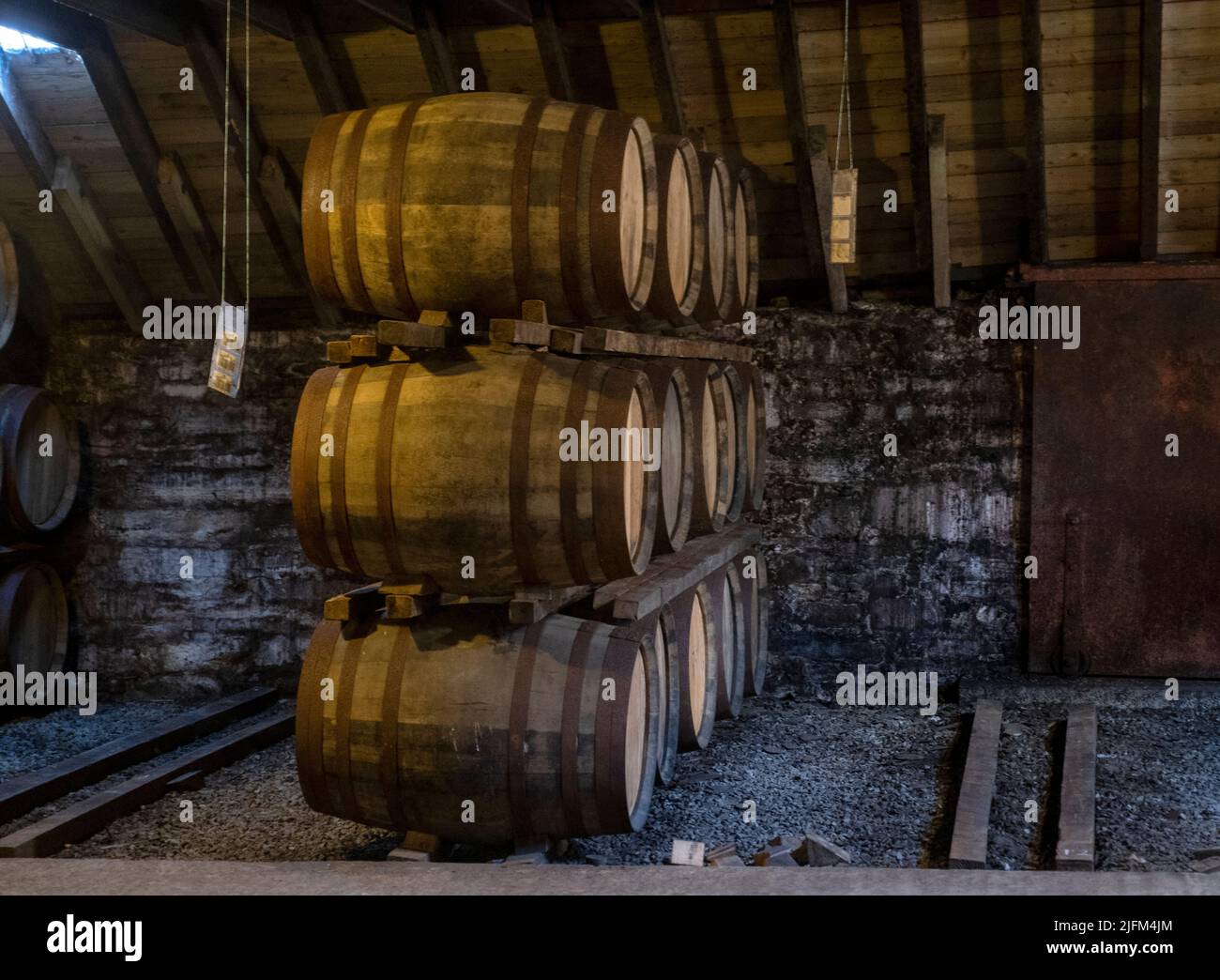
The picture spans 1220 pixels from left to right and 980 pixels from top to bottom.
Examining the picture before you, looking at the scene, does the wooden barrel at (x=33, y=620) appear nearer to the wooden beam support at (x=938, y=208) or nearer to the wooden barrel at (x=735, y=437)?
the wooden barrel at (x=735, y=437)

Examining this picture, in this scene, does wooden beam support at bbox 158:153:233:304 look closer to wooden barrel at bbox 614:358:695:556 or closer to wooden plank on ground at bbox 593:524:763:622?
wooden barrel at bbox 614:358:695:556

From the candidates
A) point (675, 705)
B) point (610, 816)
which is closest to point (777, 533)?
point (675, 705)

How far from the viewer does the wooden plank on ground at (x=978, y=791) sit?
13.2 ft

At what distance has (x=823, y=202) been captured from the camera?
19.9 ft

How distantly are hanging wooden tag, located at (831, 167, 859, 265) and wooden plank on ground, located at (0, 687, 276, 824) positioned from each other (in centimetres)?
361

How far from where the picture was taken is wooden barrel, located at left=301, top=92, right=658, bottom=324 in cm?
372

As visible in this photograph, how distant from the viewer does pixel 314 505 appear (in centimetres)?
375

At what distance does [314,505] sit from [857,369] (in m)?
3.81

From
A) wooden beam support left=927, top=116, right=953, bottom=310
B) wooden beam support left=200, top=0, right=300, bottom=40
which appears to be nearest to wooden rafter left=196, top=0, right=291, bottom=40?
wooden beam support left=200, top=0, right=300, bottom=40

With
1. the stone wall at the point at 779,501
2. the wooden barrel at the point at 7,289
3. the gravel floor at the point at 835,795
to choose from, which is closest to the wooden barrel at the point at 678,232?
the gravel floor at the point at 835,795

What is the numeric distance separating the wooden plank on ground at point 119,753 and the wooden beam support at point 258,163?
212 centimetres

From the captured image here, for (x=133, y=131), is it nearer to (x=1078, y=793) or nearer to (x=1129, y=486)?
(x=1078, y=793)

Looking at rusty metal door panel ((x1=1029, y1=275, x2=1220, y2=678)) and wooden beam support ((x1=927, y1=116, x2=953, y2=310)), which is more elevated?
wooden beam support ((x1=927, y1=116, x2=953, y2=310))
